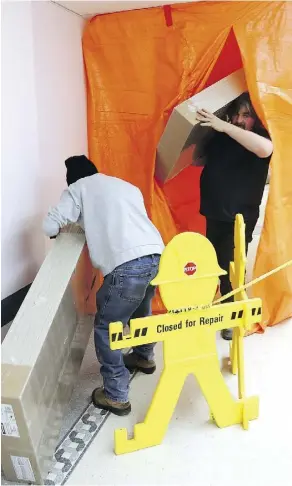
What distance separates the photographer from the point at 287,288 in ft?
7.18

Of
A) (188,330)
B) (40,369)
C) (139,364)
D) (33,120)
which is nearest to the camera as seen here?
(40,369)

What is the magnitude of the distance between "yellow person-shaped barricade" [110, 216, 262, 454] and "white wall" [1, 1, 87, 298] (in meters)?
0.57

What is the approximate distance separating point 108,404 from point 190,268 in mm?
573

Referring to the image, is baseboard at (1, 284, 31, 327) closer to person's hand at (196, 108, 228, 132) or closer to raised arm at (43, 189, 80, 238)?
raised arm at (43, 189, 80, 238)

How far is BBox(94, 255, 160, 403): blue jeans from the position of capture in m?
1.59

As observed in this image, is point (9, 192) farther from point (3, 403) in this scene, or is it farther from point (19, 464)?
point (19, 464)

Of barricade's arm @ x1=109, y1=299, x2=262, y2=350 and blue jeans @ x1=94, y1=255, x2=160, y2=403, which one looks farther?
blue jeans @ x1=94, y1=255, x2=160, y2=403

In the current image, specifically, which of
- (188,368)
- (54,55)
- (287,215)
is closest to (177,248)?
(188,368)

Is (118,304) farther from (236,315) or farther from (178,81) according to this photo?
(178,81)

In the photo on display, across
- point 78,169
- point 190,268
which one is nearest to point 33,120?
point 78,169

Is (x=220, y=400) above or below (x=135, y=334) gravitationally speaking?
below

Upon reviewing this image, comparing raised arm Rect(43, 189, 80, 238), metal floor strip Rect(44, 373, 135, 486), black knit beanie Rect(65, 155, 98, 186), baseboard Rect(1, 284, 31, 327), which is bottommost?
metal floor strip Rect(44, 373, 135, 486)

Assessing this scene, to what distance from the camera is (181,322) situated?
4.86 ft

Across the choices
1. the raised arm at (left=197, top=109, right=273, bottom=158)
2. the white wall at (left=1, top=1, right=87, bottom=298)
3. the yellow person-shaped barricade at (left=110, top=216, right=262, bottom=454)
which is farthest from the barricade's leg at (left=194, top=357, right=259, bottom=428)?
the raised arm at (left=197, top=109, right=273, bottom=158)
